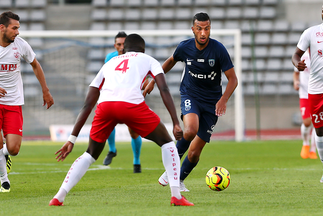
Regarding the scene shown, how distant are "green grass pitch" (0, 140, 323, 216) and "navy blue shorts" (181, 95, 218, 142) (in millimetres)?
715

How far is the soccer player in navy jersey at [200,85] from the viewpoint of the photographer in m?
5.57

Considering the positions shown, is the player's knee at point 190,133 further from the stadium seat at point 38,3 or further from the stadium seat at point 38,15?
the stadium seat at point 38,3

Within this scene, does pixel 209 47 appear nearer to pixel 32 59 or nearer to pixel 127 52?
pixel 127 52

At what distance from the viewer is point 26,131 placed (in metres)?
17.6

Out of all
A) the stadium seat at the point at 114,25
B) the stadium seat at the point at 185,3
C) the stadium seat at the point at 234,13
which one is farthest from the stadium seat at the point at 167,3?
the stadium seat at the point at 234,13

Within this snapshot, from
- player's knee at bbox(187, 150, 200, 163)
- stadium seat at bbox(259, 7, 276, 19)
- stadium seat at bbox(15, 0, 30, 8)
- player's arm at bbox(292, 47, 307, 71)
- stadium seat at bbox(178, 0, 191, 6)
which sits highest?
stadium seat at bbox(15, 0, 30, 8)

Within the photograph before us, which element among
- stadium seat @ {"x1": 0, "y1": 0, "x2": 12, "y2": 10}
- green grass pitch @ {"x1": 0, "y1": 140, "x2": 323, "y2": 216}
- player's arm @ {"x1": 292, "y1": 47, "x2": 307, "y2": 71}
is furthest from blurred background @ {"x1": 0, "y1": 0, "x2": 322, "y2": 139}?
player's arm @ {"x1": 292, "y1": 47, "x2": 307, "y2": 71}

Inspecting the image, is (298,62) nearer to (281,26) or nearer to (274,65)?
(274,65)

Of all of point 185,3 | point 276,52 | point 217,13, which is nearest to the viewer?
point 217,13

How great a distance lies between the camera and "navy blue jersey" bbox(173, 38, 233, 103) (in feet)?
18.4

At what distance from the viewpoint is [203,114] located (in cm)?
586

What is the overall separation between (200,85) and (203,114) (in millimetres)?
365

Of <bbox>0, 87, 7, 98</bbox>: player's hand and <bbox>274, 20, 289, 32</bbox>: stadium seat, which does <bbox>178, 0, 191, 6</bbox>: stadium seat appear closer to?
<bbox>274, 20, 289, 32</bbox>: stadium seat

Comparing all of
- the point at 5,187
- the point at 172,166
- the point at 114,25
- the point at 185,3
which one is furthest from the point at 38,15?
the point at 172,166
